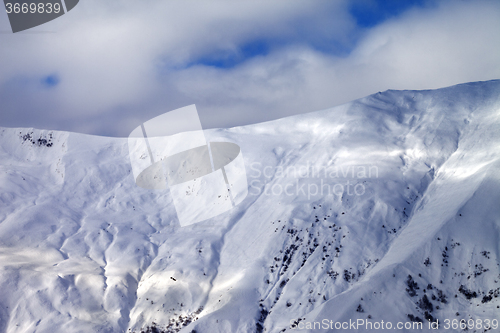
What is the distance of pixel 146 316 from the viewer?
47.6 m

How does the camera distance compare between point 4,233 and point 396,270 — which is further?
point 4,233

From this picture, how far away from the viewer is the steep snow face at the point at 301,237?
39719 mm

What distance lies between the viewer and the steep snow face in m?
39.7

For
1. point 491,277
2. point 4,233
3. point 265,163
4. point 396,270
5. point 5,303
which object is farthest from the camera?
point 265,163

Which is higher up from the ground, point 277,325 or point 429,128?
point 429,128

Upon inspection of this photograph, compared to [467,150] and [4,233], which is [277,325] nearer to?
[467,150]

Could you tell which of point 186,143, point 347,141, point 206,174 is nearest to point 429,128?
point 347,141

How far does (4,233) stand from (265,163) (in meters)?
49.3

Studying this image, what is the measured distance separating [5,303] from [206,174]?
139ft

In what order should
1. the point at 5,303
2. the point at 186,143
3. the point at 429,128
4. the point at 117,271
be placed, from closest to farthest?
the point at 5,303, the point at 117,271, the point at 429,128, the point at 186,143

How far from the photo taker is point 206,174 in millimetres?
79062

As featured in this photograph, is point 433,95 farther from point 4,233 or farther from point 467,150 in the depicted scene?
point 4,233

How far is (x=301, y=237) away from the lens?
5200 centimetres

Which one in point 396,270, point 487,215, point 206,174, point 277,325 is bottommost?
point 206,174
